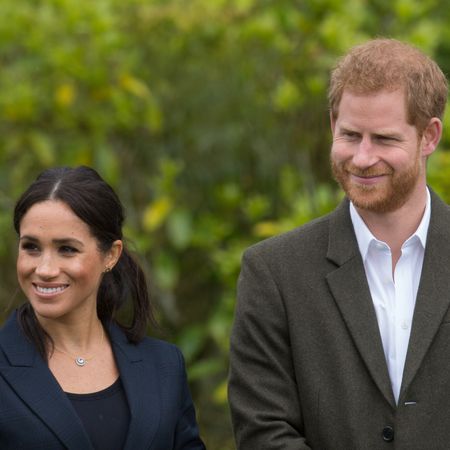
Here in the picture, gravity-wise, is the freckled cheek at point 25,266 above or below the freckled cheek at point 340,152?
below

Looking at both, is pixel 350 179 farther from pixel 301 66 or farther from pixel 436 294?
pixel 301 66

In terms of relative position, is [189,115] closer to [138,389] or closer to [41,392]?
[138,389]

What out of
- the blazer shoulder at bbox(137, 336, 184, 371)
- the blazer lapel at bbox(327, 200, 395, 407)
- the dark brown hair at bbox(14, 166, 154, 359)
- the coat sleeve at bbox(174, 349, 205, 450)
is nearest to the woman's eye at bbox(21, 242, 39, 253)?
the dark brown hair at bbox(14, 166, 154, 359)

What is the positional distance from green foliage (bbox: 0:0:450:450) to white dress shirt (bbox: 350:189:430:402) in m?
2.97

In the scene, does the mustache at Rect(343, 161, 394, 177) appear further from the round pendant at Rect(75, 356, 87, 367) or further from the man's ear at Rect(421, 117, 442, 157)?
the round pendant at Rect(75, 356, 87, 367)

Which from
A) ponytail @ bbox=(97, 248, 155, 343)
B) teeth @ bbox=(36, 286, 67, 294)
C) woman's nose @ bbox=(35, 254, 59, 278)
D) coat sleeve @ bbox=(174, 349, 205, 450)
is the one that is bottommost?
coat sleeve @ bbox=(174, 349, 205, 450)

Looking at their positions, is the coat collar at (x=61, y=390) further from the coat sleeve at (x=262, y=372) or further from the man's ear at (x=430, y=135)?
the man's ear at (x=430, y=135)

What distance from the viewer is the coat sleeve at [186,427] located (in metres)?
3.83

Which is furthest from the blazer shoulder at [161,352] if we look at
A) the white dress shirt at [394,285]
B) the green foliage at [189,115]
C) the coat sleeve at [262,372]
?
the green foliage at [189,115]

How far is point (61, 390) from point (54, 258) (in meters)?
0.37

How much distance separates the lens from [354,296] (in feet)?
12.3

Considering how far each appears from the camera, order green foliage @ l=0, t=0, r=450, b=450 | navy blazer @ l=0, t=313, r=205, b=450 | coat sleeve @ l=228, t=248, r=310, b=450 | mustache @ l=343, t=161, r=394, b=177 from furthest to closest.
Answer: green foliage @ l=0, t=0, r=450, b=450 → coat sleeve @ l=228, t=248, r=310, b=450 → mustache @ l=343, t=161, r=394, b=177 → navy blazer @ l=0, t=313, r=205, b=450

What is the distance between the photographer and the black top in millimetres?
3621

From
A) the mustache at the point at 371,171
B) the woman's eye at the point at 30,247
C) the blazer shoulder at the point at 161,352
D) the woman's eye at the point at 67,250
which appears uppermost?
the mustache at the point at 371,171
